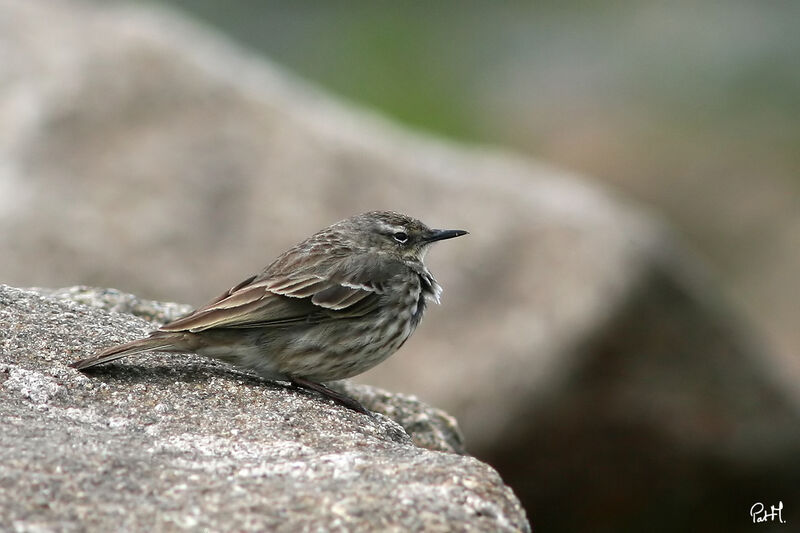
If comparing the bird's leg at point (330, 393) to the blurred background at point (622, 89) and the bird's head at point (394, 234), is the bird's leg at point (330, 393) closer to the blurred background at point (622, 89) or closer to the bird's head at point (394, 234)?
the bird's head at point (394, 234)

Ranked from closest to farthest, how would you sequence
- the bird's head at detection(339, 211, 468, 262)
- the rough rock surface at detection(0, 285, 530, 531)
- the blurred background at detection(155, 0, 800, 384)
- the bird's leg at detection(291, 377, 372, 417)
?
the rough rock surface at detection(0, 285, 530, 531) < the bird's leg at detection(291, 377, 372, 417) < the bird's head at detection(339, 211, 468, 262) < the blurred background at detection(155, 0, 800, 384)

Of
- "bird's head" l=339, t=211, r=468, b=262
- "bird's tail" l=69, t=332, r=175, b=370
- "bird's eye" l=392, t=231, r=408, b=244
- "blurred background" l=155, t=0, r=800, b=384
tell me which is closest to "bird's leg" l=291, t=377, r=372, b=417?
"bird's tail" l=69, t=332, r=175, b=370

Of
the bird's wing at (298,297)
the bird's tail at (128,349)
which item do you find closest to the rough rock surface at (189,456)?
the bird's tail at (128,349)

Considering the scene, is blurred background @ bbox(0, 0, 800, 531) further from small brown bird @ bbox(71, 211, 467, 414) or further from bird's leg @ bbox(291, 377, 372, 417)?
bird's leg @ bbox(291, 377, 372, 417)

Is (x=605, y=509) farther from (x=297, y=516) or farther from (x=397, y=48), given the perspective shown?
(x=397, y=48)

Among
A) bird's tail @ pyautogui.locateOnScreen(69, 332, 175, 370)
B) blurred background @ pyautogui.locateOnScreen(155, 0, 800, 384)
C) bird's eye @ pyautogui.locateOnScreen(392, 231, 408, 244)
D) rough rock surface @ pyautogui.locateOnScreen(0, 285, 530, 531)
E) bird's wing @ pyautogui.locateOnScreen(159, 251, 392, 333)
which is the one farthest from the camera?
blurred background @ pyautogui.locateOnScreen(155, 0, 800, 384)

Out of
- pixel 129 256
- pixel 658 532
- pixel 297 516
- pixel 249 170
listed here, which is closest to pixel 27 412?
pixel 297 516
